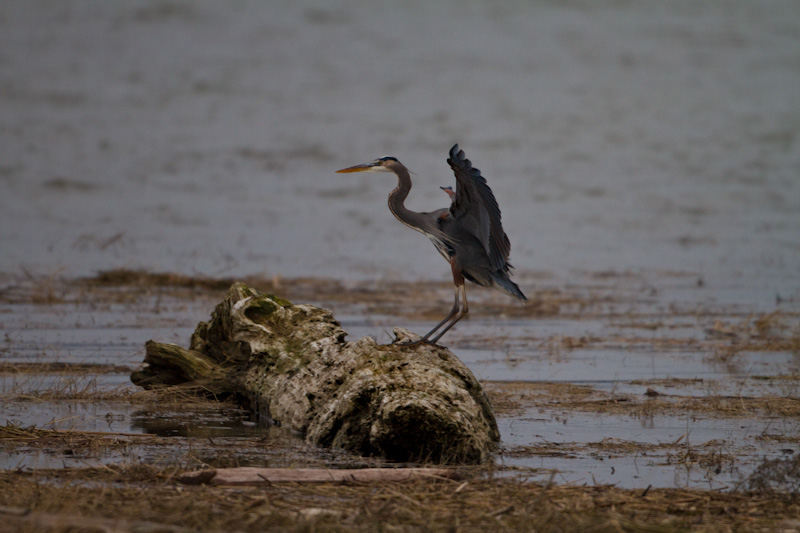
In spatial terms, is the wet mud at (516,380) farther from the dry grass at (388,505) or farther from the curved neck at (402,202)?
the curved neck at (402,202)

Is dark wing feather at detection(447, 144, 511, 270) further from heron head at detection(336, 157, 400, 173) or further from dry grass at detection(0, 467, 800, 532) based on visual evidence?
dry grass at detection(0, 467, 800, 532)

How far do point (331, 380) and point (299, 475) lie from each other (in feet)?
6.03

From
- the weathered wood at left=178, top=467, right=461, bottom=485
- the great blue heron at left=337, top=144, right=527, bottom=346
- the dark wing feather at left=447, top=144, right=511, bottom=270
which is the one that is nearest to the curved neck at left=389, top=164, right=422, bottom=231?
the great blue heron at left=337, top=144, right=527, bottom=346

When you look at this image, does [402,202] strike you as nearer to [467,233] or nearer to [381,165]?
[381,165]

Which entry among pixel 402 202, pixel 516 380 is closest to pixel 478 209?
pixel 402 202

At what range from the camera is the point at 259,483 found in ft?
17.8

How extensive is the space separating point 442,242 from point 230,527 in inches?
142

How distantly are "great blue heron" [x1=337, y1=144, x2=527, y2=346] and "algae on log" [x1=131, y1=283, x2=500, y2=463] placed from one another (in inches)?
20.4

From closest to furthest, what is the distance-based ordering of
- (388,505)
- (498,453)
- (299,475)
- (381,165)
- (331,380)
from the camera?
(388,505), (299,475), (498,453), (331,380), (381,165)

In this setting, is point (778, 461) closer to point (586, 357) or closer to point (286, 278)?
point (586, 357)

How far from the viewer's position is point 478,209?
7430 millimetres

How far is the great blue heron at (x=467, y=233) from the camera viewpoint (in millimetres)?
7414

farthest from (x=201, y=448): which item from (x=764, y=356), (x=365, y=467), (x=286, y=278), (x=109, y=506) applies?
(x=286, y=278)

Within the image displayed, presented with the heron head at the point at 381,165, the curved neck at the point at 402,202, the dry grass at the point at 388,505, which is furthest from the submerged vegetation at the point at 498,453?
the heron head at the point at 381,165
